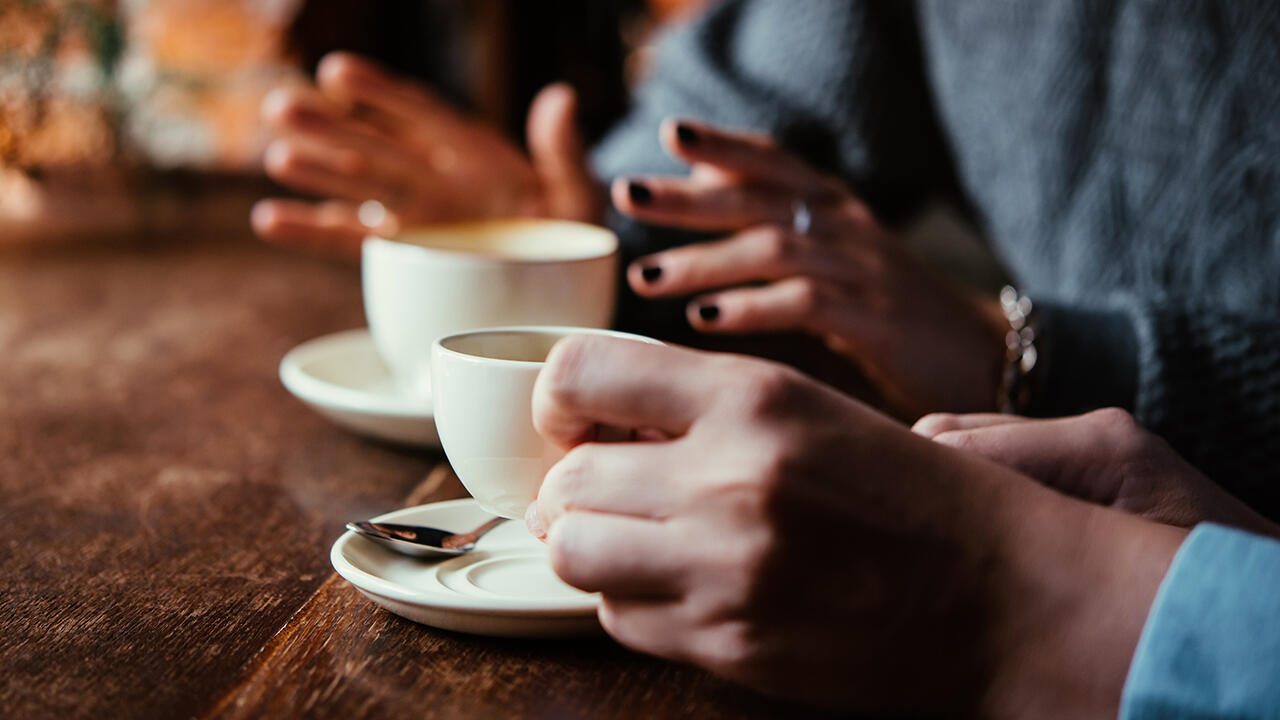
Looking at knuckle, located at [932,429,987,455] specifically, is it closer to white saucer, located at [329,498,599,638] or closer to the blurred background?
white saucer, located at [329,498,599,638]

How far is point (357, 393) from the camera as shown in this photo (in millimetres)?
666

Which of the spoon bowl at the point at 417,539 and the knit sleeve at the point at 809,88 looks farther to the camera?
the knit sleeve at the point at 809,88

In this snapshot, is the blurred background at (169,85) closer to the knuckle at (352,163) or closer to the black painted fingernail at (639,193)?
the knuckle at (352,163)

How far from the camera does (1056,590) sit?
36 centimetres

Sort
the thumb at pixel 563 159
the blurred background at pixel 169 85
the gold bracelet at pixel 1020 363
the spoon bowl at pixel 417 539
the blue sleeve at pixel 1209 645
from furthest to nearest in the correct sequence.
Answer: the blurred background at pixel 169 85, the thumb at pixel 563 159, the gold bracelet at pixel 1020 363, the spoon bowl at pixel 417 539, the blue sleeve at pixel 1209 645

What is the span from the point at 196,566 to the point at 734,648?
0.28m

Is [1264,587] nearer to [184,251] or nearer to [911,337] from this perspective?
[911,337]

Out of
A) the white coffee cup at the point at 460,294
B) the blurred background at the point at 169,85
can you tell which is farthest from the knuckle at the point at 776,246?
the blurred background at the point at 169,85

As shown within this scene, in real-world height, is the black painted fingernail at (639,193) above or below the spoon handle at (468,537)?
above

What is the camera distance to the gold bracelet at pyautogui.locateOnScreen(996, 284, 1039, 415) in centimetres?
76

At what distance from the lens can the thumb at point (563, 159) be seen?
3.21ft

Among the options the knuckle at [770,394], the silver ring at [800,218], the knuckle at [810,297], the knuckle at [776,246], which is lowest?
the knuckle at [810,297]

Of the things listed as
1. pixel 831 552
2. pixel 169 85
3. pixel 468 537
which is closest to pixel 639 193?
pixel 468 537

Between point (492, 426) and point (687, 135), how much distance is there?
0.41m
